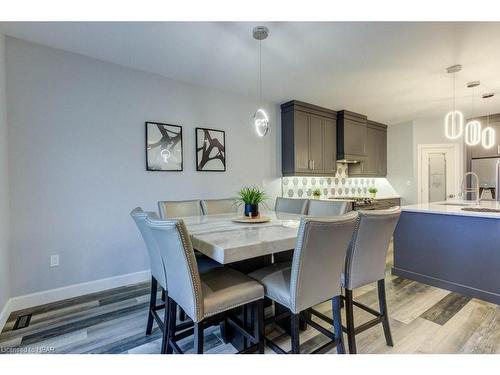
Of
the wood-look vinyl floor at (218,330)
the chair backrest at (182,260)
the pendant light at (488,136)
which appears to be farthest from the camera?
the pendant light at (488,136)

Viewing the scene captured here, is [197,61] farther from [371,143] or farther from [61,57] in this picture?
[371,143]

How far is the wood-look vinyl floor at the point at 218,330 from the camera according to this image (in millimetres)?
1777

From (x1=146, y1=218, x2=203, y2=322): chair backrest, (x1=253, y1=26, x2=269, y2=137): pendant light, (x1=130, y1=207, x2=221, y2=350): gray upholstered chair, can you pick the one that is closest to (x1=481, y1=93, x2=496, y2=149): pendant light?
(x1=253, y1=26, x2=269, y2=137): pendant light

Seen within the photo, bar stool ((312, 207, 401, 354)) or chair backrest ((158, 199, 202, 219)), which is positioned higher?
chair backrest ((158, 199, 202, 219))

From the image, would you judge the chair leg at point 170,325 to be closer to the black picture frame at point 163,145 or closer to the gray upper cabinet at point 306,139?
the black picture frame at point 163,145

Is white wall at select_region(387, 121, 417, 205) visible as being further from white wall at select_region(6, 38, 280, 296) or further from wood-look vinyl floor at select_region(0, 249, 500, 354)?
white wall at select_region(6, 38, 280, 296)

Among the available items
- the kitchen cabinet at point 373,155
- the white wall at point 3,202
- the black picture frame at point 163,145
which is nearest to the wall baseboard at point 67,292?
the white wall at point 3,202

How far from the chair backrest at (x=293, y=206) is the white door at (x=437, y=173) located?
4.12 metres

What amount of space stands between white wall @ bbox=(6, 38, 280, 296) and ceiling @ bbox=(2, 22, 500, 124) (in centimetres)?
25

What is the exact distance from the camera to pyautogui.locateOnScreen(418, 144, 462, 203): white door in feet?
17.8

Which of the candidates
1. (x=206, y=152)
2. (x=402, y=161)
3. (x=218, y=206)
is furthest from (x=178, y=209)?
(x=402, y=161)
